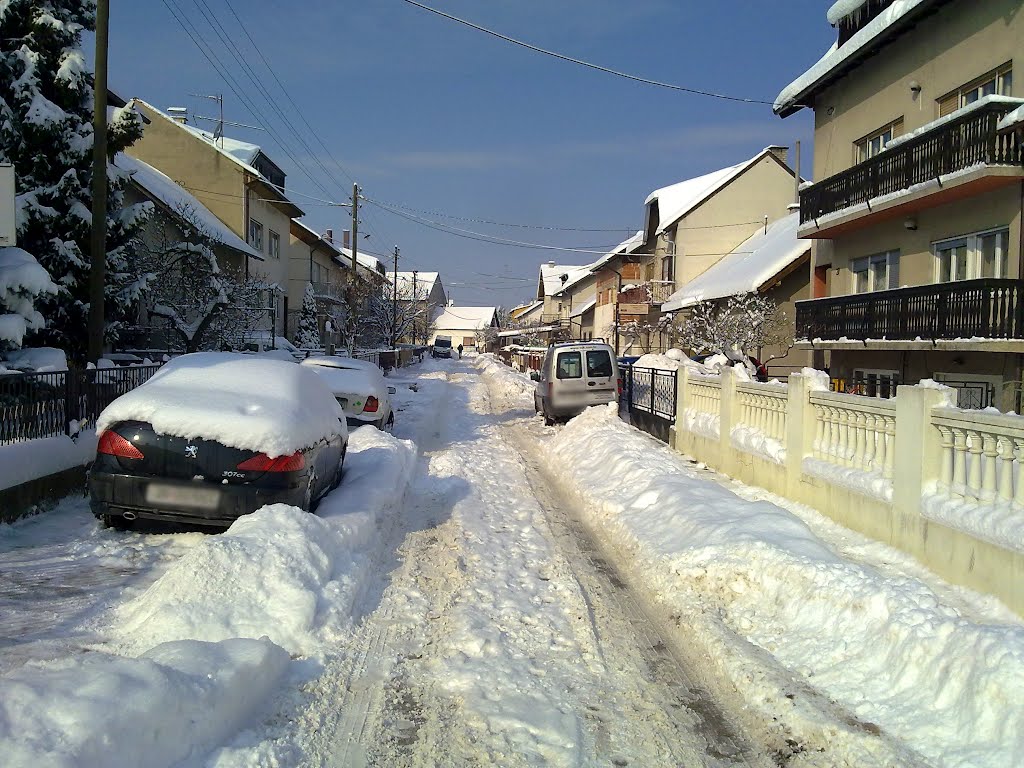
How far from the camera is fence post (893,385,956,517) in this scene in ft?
20.1

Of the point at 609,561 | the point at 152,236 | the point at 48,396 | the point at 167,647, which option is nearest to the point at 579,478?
the point at 609,561

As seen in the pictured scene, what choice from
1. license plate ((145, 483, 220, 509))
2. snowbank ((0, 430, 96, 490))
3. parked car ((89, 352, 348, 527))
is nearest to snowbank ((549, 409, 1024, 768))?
parked car ((89, 352, 348, 527))

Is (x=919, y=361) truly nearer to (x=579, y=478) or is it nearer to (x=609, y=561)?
(x=579, y=478)

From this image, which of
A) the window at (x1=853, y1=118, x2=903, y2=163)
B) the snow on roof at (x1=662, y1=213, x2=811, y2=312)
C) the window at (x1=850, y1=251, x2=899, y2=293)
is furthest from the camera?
the snow on roof at (x1=662, y1=213, x2=811, y2=312)

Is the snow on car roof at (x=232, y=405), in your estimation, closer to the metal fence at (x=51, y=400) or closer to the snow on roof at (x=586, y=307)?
the metal fence at (x=51, y=400)

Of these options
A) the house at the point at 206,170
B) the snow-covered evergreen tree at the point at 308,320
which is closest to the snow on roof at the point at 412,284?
the snow-covered evergreen tree at the point at 308,320

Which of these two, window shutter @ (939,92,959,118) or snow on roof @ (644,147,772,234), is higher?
snow on roof @ (644,147,772,234)

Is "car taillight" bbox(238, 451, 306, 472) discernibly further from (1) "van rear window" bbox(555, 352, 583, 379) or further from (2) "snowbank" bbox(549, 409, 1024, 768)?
(1) "van rear window" bbox(555, 352, 583, 379)

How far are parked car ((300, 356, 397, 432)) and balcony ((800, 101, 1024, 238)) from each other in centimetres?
1208

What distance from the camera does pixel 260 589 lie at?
16.0 ft

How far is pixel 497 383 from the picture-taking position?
39.0 meters

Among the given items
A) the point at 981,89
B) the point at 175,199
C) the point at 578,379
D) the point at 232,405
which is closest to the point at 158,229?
the point at 175,199

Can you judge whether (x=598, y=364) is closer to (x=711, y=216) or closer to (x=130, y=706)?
(x=130, y=706)

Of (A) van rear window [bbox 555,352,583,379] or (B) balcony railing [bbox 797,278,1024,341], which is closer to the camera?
(B) balcony railing [bbox 797,278,1024,341]
